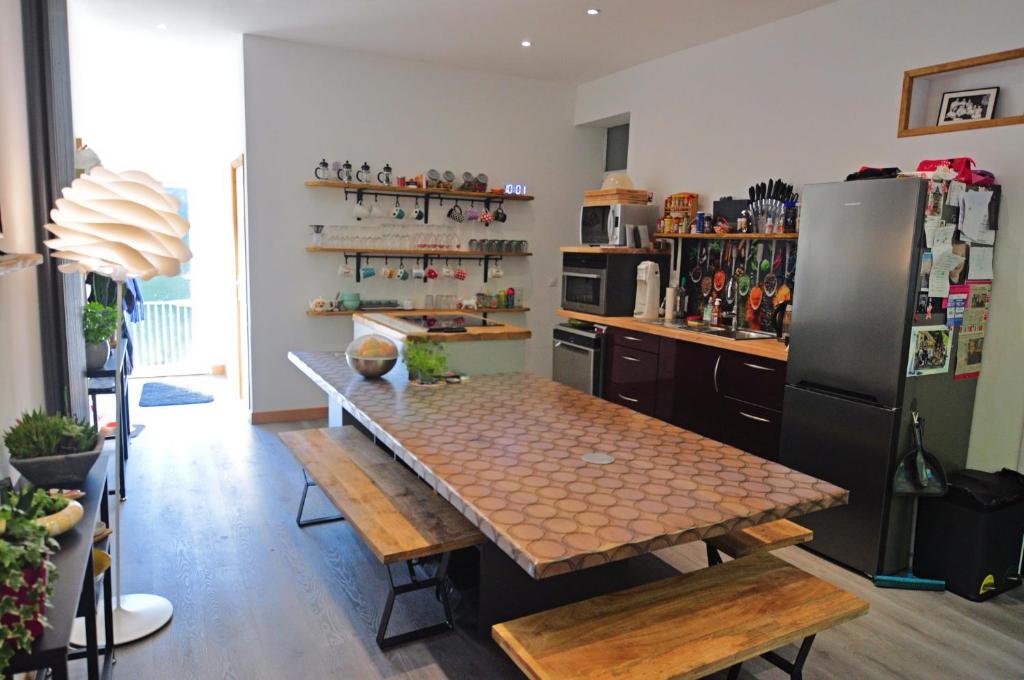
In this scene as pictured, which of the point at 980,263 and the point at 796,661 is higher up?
the point at 980,263

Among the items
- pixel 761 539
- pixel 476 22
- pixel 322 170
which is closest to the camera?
pixel 761 539

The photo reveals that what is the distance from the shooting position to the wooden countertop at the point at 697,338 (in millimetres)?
3744

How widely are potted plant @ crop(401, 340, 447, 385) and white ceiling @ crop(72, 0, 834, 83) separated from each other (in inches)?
92.1

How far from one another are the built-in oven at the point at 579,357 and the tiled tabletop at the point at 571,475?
2.12 meters

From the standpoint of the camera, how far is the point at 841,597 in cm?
212

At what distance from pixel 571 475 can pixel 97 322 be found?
304 cm

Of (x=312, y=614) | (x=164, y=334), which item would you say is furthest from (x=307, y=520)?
(x=164, y=334)

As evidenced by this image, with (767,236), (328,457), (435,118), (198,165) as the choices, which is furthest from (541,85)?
(328,457)

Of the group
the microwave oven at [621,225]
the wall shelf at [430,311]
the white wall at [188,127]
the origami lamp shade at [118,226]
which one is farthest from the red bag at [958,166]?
the white wall at [188,127]

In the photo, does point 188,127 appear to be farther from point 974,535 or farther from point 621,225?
point 974,535

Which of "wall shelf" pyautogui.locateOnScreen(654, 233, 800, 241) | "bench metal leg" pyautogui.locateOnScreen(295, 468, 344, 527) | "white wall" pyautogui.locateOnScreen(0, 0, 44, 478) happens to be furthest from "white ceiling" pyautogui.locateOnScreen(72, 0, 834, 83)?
"bench metal leg" pyautogui.locateOnScreen(295, 468, 344, 527)

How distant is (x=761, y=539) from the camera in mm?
2471

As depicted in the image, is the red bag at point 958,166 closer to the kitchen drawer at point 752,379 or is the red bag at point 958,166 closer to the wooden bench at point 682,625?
the kitchen drawer at point 752,379

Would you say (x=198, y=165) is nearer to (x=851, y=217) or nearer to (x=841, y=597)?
(x=851, y=217)
